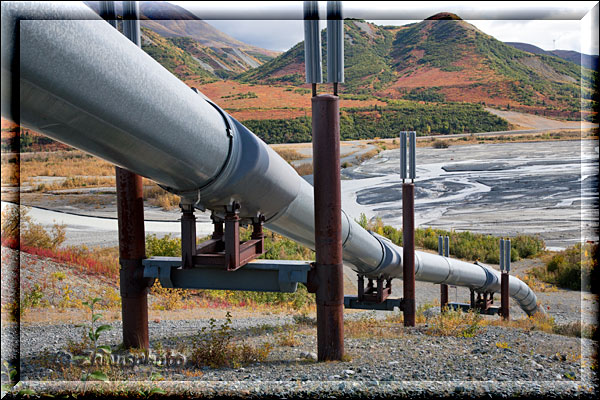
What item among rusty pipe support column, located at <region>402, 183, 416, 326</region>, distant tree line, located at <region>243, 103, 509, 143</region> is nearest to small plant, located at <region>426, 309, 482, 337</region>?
rusty pipe support column, located at <region>402, 183, 416, 326</region>

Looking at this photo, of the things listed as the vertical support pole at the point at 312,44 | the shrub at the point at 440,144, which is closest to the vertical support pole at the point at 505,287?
the vertical support pole at the point at 312,44

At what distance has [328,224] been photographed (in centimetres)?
447

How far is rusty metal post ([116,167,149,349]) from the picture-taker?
16.1ft

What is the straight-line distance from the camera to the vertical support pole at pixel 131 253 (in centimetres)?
489

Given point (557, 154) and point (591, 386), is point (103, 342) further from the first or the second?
point (557, 154)

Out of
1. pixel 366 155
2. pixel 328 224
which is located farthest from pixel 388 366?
pixel 366 155

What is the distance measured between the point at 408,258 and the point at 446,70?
39.0 meters

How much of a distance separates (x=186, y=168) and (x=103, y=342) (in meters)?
2.99

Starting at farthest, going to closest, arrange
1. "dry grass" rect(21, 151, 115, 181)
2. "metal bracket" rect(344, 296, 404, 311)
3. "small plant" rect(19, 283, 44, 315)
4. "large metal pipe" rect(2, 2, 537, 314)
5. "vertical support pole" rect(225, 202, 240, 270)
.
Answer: "dry grass" rect(21, 151, 115, 181) < "small plant" rect(19, 283, 44, 315) < "metal bracket" rect(344, 296, 404, 311) < "vertical support pole" rect(225, 202, 240, 270) < "large metal pipe" rect(2, 2, 537, 314)

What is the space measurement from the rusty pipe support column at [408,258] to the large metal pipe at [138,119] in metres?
2.79

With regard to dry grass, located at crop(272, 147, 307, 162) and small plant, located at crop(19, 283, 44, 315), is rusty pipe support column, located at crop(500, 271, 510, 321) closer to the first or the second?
small plant, located at crop(19, 283, 44, 315)

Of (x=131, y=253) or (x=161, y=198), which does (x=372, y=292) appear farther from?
(x=161, y=198)

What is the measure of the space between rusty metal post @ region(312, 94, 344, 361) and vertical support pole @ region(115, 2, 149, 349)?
1.69 m

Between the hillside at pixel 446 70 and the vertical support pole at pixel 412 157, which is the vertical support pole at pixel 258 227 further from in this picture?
the hillside at pixel 446 70
